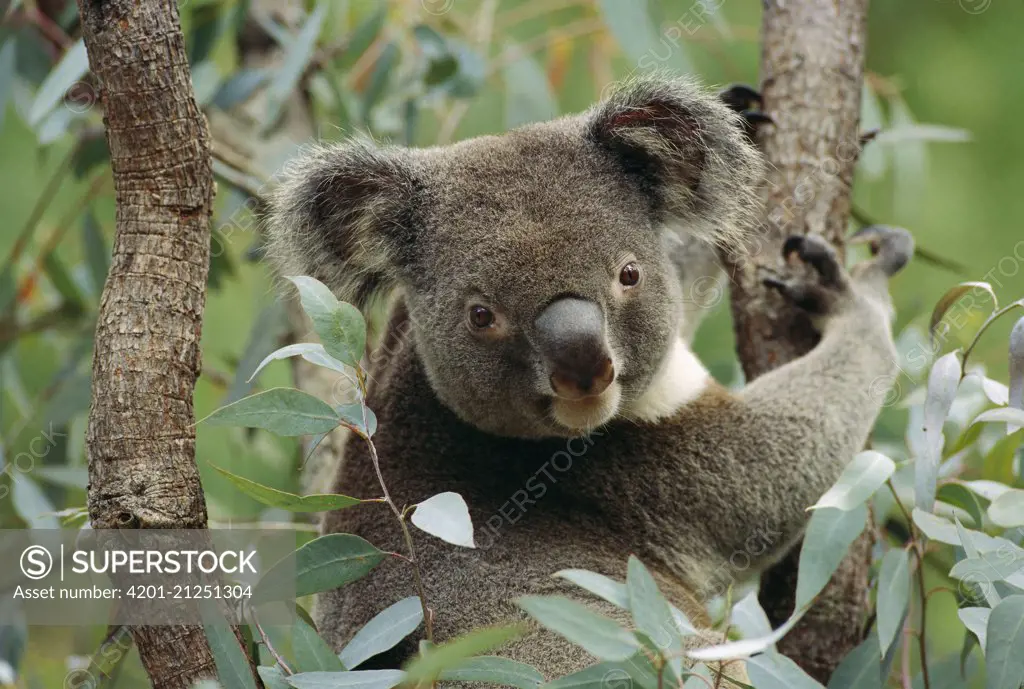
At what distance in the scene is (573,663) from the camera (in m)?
2.43

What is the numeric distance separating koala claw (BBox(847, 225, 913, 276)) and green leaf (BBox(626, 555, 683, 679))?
1.87 metres

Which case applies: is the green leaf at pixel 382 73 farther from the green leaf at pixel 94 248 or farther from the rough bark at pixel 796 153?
the rough bark at pixel 796 153

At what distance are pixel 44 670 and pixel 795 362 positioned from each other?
2.84 m

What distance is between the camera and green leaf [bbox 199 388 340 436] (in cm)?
187

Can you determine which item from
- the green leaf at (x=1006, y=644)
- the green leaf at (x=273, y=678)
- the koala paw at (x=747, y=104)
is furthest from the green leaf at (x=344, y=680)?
the koala paw at (x=747, y=104)

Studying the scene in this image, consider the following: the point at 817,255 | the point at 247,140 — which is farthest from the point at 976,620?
the point at 247,140

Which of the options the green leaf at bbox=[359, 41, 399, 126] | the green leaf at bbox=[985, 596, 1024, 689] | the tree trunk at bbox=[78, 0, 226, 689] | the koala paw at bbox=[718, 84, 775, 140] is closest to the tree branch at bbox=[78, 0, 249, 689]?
the tree trunk at bbox=[78, 0, 226, 689]

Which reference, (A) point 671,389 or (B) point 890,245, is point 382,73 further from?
(B) point 890,245

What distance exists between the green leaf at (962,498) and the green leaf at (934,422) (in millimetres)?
180

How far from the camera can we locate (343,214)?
271 centimetres

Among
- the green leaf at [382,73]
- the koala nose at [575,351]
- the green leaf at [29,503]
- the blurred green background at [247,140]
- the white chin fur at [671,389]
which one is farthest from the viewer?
the green leaf at [382,73]

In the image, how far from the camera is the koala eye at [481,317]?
244cm

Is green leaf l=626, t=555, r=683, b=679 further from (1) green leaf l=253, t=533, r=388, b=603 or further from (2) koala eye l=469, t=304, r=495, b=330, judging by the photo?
(2) koala eye l=469, t=304, r=495, b=330

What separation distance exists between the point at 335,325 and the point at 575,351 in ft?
1.83
